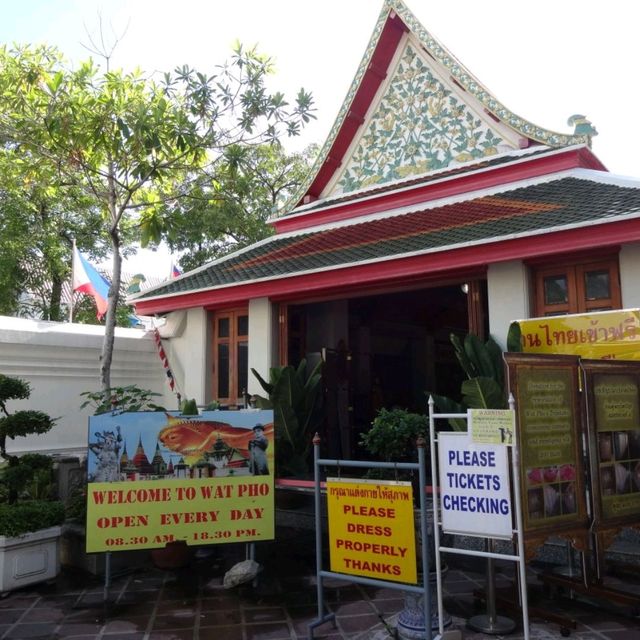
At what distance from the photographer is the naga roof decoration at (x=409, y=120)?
913 centimetres

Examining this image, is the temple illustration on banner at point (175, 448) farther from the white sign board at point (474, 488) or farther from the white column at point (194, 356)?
the white column at point (194, 356)

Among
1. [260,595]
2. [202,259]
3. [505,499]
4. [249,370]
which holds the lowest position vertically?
[260,595]

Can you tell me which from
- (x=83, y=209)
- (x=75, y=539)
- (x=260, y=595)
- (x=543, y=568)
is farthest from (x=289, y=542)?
(x=83, y=209)

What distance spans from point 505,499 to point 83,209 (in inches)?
727

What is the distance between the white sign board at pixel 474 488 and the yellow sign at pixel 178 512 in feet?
6.72

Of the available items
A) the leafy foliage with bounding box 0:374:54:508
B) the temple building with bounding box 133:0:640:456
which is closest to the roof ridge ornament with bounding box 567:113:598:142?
the temple building with bounding box 133:0:640:456

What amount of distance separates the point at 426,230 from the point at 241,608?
4.84 metres

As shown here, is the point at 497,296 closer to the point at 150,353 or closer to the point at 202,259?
the point at 150,353

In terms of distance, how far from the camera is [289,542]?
7406 millimetres

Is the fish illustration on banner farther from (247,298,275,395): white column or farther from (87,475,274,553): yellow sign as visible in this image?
(247,298,275,395): white column

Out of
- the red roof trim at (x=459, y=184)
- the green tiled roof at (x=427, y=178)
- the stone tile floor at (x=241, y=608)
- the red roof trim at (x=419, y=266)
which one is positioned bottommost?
the stone tile floor at (x=241, y=608)

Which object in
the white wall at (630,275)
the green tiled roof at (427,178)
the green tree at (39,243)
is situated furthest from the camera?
the green tree at (39,243)

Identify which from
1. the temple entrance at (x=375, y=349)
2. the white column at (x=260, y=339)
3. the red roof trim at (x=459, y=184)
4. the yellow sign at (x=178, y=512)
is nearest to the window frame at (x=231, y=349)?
the white column at (x=260, y=339)

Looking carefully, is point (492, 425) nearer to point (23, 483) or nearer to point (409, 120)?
point (23, 483)
